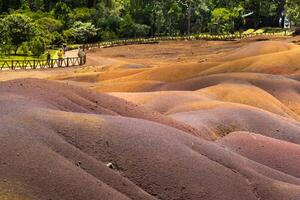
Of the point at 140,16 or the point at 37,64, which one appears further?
the point at 140,16

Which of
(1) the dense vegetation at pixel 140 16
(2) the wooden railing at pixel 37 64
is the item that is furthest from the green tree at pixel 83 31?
(2) the wooden railing at pixel 37 64

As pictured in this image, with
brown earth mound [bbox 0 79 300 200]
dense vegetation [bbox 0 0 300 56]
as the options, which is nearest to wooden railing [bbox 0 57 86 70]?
dense vegetation [bbox 0 0 300 56]

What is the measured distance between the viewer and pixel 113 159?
50.0 ft

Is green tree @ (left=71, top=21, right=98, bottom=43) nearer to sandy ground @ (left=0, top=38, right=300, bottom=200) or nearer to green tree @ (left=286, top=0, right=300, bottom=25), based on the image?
green tree @ (left=286, top=0, right=300, bottom=25)

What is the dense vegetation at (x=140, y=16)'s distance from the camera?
111 metres

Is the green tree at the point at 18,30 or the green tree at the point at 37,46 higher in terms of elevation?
the green tree at the point at 18,30

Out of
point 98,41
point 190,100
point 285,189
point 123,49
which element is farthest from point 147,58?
point 285,189

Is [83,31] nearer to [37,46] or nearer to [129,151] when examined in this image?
[37,46]

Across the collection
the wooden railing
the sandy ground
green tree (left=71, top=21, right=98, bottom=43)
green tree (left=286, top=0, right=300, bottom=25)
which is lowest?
the wooden railing

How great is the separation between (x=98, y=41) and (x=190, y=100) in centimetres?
8451

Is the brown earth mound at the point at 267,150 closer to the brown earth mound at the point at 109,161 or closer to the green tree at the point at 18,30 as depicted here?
the brown earth mound at the point at 109,161

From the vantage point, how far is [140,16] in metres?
121

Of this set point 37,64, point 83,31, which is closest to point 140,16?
point 83,31

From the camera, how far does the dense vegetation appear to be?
111 m
